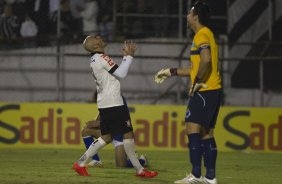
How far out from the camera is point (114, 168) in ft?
44.8

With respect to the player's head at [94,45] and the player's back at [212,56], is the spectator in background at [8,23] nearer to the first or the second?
the player's head at [94,45]

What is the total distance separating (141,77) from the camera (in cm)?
2194

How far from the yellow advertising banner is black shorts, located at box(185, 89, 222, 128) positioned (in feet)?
31.1

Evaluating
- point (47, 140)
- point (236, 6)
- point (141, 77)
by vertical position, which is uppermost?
point (236, 6)

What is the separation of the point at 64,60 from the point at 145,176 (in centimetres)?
1045

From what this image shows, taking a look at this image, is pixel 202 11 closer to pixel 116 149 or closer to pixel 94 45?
pixel 94 45

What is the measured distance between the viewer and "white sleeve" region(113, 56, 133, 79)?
11523 millimetres

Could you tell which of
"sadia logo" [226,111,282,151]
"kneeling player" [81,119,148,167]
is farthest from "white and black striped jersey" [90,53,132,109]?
"sadia logo" [226,111,282,151]

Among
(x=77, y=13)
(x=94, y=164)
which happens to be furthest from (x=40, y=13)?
(x=94, y=164)

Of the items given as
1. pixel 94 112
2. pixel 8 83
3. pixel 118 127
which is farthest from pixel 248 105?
pixel 118 127

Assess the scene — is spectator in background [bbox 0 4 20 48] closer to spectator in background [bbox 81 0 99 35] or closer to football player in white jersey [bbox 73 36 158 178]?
spectator in background [bbox 81 0 99 35]

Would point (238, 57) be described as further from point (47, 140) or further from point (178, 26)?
point (47, 140)

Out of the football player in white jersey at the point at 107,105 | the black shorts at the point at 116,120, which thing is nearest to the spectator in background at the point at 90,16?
the football player in white jersey at the point at 107,105

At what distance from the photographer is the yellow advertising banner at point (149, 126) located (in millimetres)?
20109
